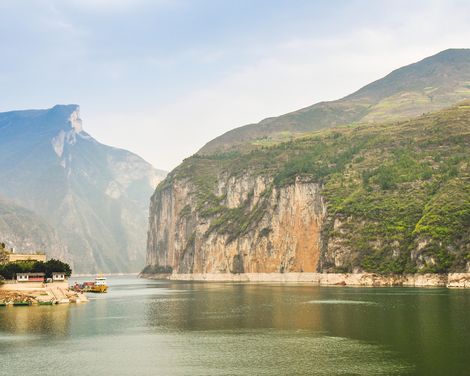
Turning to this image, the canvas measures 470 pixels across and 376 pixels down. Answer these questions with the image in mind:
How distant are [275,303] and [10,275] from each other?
6801 centimetres

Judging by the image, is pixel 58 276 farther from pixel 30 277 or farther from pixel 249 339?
pixel 249 339

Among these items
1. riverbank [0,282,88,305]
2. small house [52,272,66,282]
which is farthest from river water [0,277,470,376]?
small house [52,272,66,282]

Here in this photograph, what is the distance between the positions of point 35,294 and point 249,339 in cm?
8245

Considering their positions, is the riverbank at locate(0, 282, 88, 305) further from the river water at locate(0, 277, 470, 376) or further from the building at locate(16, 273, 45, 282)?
the river water at locate(0, 277, 470, 376)

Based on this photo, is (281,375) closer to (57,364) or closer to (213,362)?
(213,362)

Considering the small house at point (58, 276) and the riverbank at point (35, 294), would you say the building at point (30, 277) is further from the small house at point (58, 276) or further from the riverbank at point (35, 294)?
the small house at point (58, 276)

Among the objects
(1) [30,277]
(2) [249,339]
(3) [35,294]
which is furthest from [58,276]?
(2) [249,339]

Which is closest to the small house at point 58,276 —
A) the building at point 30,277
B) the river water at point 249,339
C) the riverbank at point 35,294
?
the building at point 30,277

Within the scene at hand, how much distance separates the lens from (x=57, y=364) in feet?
237

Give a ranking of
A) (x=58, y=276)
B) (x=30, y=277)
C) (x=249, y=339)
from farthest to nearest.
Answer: (x=58, y=276)
(x=30, y=277)
(x=249, y=339)

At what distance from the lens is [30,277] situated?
542 ft

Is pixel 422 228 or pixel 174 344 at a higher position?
pixel 422 228

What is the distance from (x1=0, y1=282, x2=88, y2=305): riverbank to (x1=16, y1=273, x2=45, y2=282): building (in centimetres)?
365

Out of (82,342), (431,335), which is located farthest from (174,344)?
(431,335)
